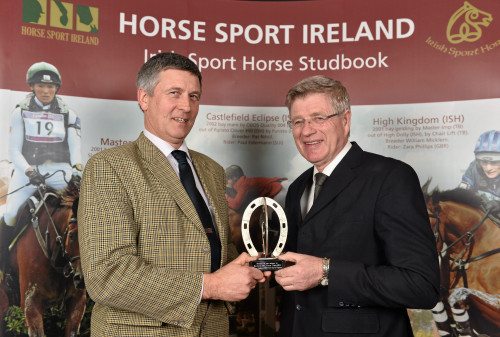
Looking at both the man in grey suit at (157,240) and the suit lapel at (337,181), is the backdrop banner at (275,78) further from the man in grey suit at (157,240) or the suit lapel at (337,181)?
the suit lapel at (337,181)

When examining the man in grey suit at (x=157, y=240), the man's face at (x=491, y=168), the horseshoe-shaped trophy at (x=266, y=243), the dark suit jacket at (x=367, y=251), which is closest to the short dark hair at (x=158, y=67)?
the man in grey suit at (x=157, y=240)

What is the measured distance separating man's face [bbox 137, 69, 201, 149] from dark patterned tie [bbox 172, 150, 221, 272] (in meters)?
0.12

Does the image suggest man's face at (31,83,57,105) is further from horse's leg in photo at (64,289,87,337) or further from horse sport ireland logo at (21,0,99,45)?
horse's leg in photo at (64,289,87,337)

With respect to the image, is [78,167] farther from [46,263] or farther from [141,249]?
[141,249]

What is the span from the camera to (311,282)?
2.37 m

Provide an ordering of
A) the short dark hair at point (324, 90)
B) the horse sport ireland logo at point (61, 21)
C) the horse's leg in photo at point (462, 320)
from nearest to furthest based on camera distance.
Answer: the short dark hair at point (324, 90) < the horse sport ireland logo at point (61, 21) < the horse's leg in photo at point (462, 320)

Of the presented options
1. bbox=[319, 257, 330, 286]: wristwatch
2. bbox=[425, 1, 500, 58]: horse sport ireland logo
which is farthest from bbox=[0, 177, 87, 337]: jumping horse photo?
bbox=[425, 1, 500, 58]: horse sport ireland logo

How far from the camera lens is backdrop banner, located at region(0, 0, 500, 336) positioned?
11.5ft

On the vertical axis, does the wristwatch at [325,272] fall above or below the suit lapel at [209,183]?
below

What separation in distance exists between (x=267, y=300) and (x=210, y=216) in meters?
1.48

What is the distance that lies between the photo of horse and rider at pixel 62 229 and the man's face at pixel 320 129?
1.32 m

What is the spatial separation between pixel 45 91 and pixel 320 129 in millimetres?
1657

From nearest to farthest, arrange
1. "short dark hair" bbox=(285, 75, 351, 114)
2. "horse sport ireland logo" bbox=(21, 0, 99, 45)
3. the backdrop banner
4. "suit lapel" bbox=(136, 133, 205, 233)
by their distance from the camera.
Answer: "suit lapel" bbox=(136, 133, 205, 233) < "short dark hair" bbox=(285, 75, 351, 114) < "horse sport ireland logo" bbox=(21, 0, 99, 45) < the backdrop banner

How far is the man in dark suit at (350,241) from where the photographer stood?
92.1 inches
